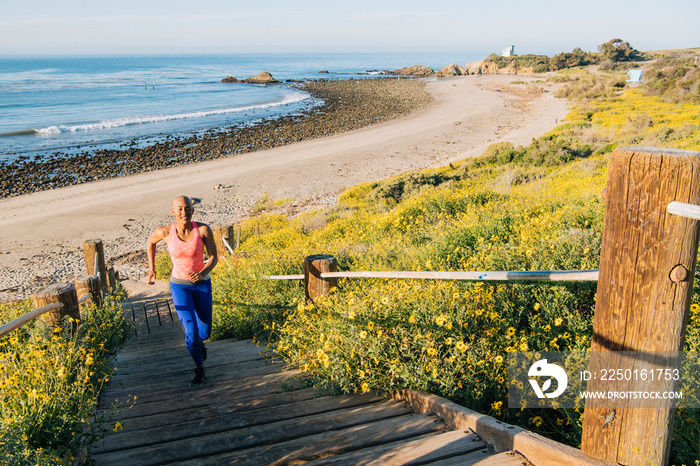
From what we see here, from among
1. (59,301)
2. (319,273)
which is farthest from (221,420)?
(59,301)

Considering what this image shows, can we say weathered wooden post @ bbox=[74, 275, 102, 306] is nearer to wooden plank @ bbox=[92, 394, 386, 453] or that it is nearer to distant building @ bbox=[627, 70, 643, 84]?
wooden plank @ bbox=[92, 394, 386, 453]

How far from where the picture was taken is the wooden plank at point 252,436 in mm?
2900

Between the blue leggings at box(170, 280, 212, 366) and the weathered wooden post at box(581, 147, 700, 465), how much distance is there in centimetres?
355

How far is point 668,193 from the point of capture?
195 centimetres

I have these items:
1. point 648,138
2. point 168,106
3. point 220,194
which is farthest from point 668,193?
point 168,106

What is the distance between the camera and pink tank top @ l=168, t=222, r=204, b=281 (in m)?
4.57

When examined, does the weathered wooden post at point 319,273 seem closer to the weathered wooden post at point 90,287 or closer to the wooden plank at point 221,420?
the wooden plank at point 221,420

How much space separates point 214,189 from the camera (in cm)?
2077

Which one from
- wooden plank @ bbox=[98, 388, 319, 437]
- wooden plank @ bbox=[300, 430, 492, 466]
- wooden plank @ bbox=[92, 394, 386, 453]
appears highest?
wooden plank @ bbox=[300, 430, 492, 466]

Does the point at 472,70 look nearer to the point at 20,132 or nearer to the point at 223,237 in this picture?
the point at 20,132

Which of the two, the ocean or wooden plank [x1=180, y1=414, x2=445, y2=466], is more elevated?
the ocean

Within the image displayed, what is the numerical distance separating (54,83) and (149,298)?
230 feet

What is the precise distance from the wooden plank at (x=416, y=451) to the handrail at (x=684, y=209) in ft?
5.22

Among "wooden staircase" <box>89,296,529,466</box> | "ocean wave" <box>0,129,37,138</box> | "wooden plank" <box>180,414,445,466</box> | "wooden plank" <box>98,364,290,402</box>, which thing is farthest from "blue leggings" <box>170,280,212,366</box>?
"ocean wave" <box>0,129,37,138</box>
